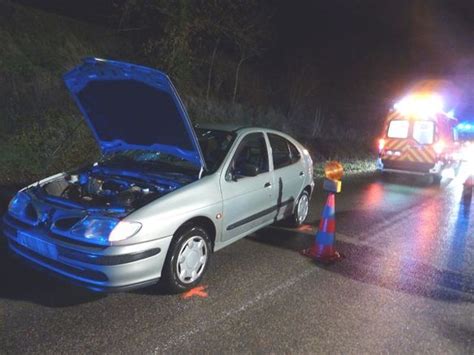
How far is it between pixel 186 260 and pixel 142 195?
2.47ft

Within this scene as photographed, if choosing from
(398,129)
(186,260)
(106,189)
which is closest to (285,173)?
(186,260)

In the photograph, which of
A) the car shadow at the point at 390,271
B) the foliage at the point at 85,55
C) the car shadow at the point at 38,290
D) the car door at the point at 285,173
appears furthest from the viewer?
the foliage at the point at 85,55

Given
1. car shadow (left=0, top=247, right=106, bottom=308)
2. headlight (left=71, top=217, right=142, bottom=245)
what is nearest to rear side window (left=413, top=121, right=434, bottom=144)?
headlight (left=71, top=217, right=142, bottom=245)

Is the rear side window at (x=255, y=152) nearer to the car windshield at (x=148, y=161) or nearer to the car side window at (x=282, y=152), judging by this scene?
the car side window at (x=282, y=152)

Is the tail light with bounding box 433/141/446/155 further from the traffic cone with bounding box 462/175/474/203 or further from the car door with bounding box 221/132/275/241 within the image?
the car door with bounding box 221/132/275/241

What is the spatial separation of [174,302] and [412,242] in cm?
383

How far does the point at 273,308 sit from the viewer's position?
3527mm

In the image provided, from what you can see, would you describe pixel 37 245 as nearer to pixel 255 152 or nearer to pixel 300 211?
pixel 255 152

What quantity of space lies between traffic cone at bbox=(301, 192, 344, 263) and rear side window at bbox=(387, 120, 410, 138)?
814cm

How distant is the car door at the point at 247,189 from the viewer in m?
4.18

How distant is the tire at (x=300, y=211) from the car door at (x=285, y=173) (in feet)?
0.69

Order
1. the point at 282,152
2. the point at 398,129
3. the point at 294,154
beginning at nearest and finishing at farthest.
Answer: the point at 282,152, the point at 294,154, the point at 398,129

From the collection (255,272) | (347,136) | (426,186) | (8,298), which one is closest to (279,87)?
(347,136)

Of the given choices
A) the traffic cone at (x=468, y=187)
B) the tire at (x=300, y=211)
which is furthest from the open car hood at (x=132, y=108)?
the traffic cone at (x=468, y=187)
